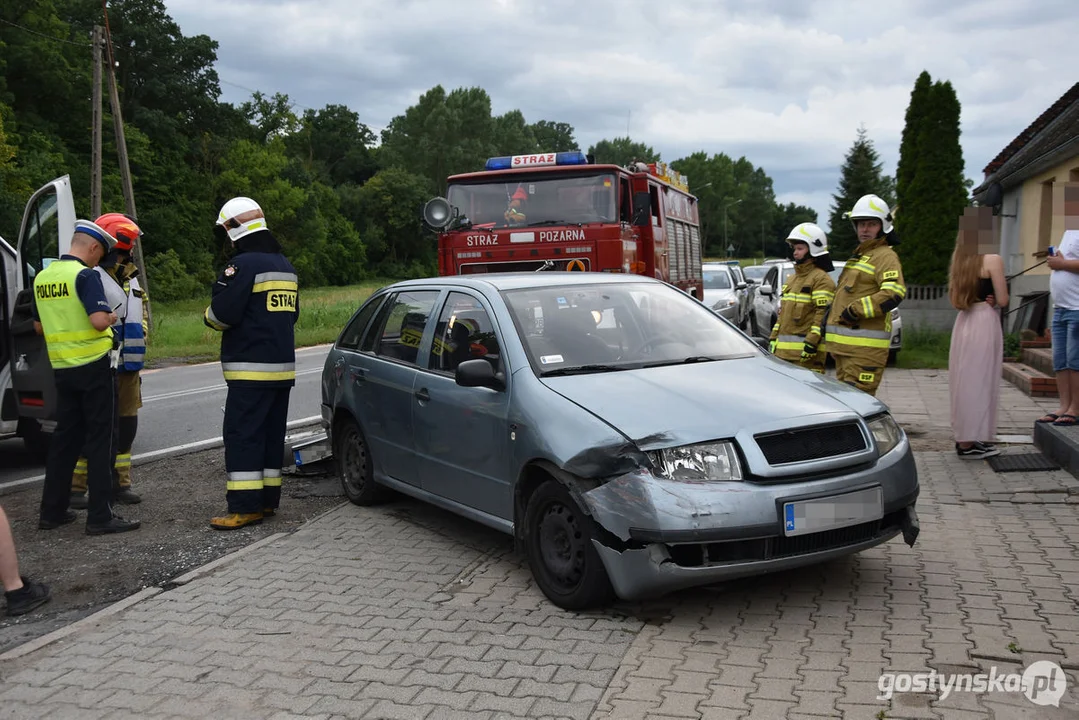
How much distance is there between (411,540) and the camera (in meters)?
5.83

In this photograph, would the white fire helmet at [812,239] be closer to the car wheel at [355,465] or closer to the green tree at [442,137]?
the car wheel at [355,465]

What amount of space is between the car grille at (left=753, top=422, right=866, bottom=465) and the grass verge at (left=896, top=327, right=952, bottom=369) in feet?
36.4

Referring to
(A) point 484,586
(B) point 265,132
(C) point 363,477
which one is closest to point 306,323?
(C) point 363,477

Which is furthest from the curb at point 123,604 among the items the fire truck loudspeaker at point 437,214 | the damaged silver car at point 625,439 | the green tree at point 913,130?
the green tree at point 913,130

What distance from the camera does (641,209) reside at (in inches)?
483

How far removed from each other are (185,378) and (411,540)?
11.0m

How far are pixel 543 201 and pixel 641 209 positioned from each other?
1236 millimetres

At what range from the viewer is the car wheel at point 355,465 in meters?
6.50

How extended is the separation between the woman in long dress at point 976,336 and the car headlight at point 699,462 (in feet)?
12.9

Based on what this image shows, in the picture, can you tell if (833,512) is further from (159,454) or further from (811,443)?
(159,454)

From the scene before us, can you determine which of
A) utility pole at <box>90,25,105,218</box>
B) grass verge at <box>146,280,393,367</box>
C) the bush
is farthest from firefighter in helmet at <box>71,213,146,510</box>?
the bush

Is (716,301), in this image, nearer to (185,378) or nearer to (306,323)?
(185,378)

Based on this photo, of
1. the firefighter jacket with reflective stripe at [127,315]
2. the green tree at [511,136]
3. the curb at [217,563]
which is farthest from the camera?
the green tree at [511,136]

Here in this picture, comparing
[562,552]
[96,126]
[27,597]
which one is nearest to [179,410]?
[27,597]
